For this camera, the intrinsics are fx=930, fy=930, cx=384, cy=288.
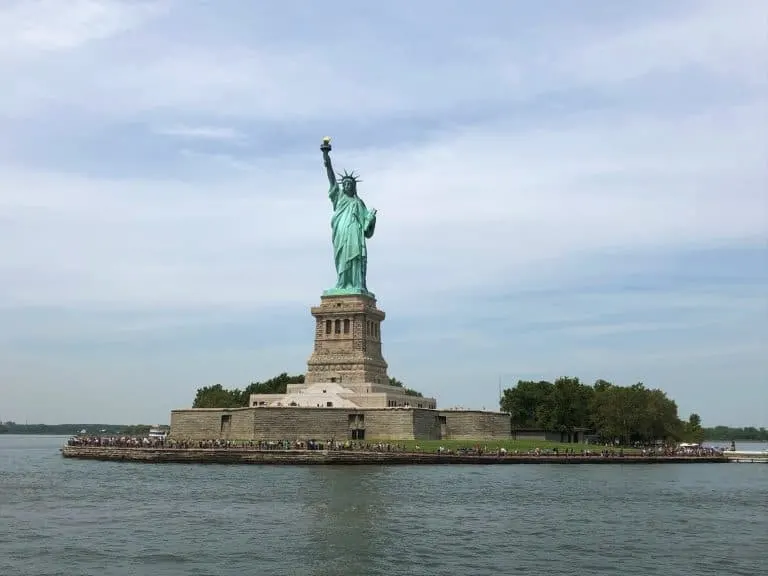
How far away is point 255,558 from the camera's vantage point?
83.4 feet

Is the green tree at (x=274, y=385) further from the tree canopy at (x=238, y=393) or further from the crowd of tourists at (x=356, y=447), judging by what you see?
the crowd of tourists at (x=356, y=447)

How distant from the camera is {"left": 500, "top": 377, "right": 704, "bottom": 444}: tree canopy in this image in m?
87.8

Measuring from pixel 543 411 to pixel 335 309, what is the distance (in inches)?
1113

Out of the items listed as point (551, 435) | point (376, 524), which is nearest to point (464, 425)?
point (551, 435)

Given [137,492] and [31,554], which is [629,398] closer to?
[137,492]

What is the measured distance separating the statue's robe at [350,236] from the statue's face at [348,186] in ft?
0.89

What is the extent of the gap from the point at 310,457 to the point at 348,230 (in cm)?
2522

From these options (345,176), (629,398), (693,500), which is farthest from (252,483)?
(629,398)

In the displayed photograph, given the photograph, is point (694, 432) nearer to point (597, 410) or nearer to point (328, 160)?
point (597, 410)

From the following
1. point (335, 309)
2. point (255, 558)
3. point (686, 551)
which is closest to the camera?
point (255, 558)

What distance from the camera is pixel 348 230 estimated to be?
78375 millimetres

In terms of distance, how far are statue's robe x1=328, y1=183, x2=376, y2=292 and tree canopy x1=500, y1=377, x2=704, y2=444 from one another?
2571 centimetres

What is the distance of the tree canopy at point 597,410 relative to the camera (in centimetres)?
8775

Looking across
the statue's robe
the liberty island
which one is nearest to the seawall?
the liberty island
